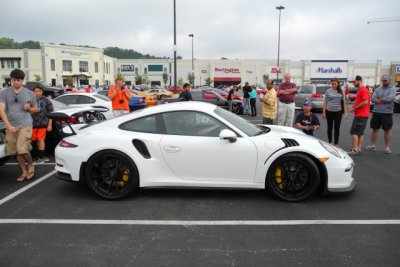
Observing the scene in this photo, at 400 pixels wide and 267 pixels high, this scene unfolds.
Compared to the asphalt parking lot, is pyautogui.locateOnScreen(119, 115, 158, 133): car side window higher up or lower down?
higher up

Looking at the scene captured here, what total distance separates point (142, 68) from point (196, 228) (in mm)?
89707

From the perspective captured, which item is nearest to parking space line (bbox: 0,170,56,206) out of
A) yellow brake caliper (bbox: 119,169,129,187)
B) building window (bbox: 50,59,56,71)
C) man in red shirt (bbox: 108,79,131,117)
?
yellow brake caliper (bbox: 119,169,129,187)

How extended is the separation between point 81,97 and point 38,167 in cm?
600

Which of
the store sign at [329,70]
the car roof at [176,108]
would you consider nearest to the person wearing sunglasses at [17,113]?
the car roof at [176,108]

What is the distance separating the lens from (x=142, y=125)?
456cm

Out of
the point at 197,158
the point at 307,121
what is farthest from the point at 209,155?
the point at 307,121

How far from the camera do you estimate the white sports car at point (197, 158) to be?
14.0 feet

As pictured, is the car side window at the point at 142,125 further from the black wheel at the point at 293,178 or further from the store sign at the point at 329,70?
the store sign at the point at 329,70

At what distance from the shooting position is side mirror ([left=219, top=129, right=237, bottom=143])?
4207 millimetres

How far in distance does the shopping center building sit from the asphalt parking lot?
6347 cm

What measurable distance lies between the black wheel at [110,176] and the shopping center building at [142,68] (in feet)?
209

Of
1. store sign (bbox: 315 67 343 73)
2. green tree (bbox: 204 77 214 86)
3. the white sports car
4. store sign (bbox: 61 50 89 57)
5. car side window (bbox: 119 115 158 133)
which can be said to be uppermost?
store sign (bbox: 61 50 89 57)

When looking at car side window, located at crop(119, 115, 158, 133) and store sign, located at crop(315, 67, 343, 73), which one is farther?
store sign, located at crop(315, 67, 343, 73)

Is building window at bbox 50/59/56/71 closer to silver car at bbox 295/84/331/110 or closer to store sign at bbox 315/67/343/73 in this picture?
store sign at bbox 315/67/343/73
